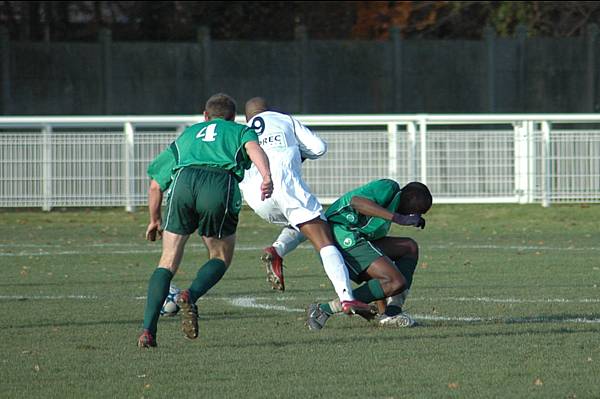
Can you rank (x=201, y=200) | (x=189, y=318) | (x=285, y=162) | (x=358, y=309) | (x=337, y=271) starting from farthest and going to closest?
(x=285, y=162) < (x=337, y=271) < (x=358, y=309) < (x=201, y=200) < (x=189, y=318)

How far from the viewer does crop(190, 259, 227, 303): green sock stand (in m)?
8.80

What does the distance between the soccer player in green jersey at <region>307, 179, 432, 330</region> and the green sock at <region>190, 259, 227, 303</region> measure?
0.78 metres

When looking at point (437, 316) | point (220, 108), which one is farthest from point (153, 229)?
point (437, 316)

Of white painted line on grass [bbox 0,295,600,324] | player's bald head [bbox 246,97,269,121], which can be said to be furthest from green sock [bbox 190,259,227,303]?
player's bald head [bbox 246,97,269,121]

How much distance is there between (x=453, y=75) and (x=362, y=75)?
216 centimetres

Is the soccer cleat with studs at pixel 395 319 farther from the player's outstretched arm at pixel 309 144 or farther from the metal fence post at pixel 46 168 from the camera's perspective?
the metal fence post at pixel 46 168

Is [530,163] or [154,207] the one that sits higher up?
[530,163]

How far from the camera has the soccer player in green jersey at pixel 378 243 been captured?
30.6 ft

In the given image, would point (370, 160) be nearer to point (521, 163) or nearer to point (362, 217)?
point (521, 163)

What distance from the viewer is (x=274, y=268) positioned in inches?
400

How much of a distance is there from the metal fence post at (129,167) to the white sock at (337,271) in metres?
14.3

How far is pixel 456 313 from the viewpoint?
10.5 m

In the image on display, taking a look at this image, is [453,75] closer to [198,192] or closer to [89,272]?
[89,272]

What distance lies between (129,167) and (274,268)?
13.4 metres
